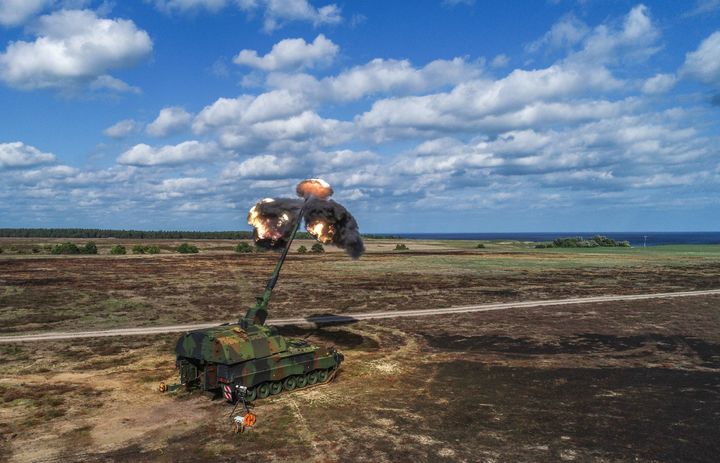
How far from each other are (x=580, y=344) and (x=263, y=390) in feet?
56.4

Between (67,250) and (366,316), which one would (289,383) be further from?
(67,250)

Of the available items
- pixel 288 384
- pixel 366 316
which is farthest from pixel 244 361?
pixel 366 316

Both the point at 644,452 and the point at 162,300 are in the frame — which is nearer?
the point at 644,452

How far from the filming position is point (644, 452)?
14219 millimetres

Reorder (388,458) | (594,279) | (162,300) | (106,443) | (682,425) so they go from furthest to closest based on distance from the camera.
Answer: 1. (594,279)
2. (162,300)
3. (682,425)
4. (106,443)
5. (388,458)

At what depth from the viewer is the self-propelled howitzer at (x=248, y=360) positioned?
17109 mm

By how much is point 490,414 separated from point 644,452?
14.5 feet

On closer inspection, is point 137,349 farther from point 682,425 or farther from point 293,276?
point 293,276

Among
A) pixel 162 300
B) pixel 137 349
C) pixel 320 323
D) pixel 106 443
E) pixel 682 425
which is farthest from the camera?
pixel 162 300

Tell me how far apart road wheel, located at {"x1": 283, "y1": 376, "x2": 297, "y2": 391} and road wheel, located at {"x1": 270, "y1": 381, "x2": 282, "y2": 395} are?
0.71 ft

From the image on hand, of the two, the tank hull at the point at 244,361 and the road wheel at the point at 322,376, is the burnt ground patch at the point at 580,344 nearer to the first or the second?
the road wheel at the point at 322,376

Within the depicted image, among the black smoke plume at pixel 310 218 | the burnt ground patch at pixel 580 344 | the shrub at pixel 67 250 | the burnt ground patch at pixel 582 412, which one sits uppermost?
the black smoke plume at pixel 310 218

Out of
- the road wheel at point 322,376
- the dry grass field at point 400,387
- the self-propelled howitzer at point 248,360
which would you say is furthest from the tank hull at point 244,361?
the dry grass field at point 400,387

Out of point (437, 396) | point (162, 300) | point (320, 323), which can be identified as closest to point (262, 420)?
point (437, 396)
